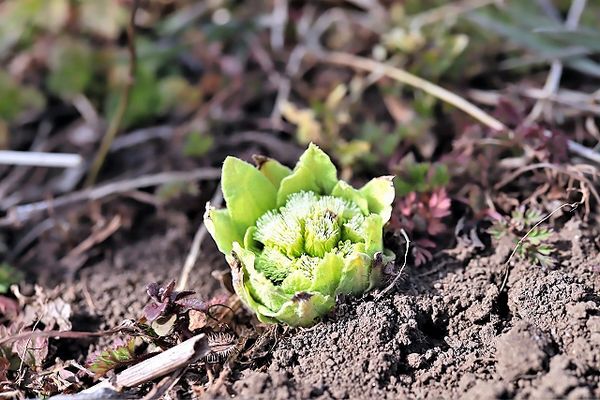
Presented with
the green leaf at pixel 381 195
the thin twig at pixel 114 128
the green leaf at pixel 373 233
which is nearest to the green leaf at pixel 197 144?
the thin twig at pixel 114 128

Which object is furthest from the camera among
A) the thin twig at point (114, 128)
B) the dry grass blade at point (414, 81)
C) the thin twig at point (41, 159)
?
the thin twig at point (41, 159)

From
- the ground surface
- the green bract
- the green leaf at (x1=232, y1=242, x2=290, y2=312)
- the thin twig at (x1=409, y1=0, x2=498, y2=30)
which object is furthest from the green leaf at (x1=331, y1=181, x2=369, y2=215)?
the thin twig at (x1=409, y1=0, x2=498, y2=30)

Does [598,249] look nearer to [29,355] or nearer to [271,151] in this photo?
[271,151]

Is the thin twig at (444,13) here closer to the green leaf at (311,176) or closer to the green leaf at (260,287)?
the green leaf at (311,176)

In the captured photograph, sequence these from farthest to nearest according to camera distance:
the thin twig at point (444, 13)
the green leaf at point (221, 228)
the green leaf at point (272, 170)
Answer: the thin twig at point (444, 13)
the green leaf at point (272, 170)
the green leaf at point (221, 228)

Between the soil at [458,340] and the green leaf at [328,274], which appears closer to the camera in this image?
the soil at [458,340]

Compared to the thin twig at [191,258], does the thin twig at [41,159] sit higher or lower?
higher
